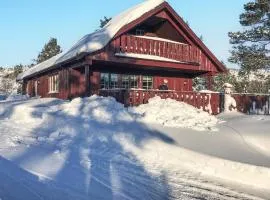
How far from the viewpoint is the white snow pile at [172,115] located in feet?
44.5

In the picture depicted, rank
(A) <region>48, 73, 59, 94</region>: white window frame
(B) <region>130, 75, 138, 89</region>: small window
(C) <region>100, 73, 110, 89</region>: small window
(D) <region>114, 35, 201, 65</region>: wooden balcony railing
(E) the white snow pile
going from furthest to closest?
(A) <region>48, 73, 59, 94</region>: white window frame < (B) <region>130, 75, 138, 89</region>: small window < (C) <region>100, 73, 110, 89</region>: small window < (D) <region>114, 35, 201, 65</region>: wooden balcony railing < (E) the white snow pile

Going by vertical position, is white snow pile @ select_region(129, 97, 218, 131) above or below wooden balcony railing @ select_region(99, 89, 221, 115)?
below

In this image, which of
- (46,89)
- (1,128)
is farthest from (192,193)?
(46,89)

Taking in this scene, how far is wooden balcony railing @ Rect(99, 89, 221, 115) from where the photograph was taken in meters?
16.8

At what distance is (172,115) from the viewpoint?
47.7ft

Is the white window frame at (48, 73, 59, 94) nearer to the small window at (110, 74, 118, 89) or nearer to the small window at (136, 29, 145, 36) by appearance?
the small window at (110, 74, 118, 89)

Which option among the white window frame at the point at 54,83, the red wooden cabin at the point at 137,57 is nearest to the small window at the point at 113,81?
the red wooden cabin at the point at 137,57

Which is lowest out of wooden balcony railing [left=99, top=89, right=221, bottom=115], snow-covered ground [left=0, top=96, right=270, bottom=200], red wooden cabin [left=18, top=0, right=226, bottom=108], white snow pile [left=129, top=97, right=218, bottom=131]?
snow-covered ground [left=0, top=96, right=270, bottom=200]

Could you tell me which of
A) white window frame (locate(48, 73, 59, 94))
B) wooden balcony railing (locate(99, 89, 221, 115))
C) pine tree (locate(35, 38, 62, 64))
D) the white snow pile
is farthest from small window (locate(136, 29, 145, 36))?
pine tree (locate(35, 38, 62, 64))

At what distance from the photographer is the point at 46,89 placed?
2866 cm

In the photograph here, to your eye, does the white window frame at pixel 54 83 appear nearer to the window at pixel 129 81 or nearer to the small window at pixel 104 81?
the small window at pixel 104 81

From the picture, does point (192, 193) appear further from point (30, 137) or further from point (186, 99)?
point (186, 99)

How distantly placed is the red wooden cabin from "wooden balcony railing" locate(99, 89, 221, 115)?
499mm

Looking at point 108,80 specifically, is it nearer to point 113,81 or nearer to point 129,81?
→ point 113,81
